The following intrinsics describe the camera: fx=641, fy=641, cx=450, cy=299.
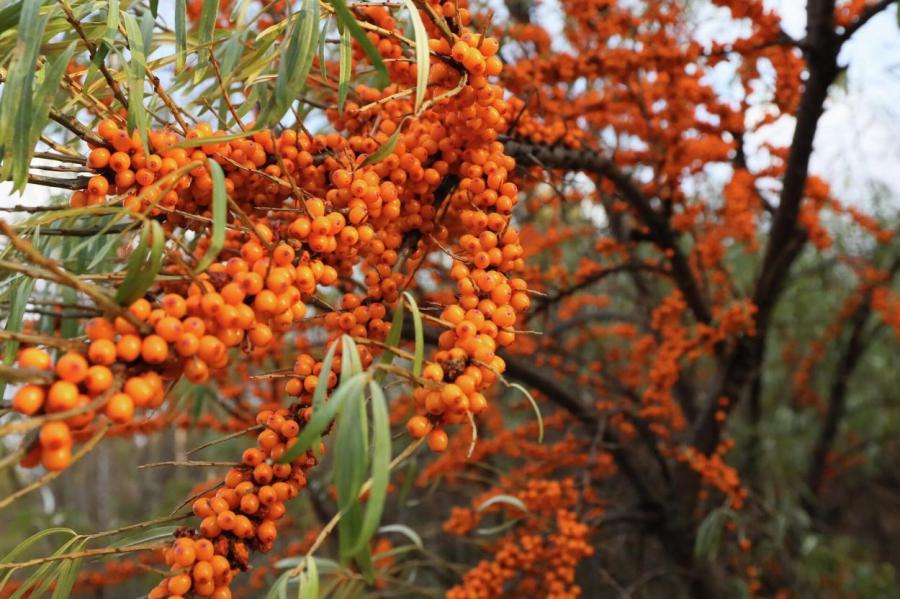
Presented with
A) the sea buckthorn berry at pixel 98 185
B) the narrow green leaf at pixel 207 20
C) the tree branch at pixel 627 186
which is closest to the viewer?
the sea buckthorn berry at pixel 98 185

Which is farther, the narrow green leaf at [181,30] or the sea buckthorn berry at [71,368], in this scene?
the narrow green leaf at [181,30]

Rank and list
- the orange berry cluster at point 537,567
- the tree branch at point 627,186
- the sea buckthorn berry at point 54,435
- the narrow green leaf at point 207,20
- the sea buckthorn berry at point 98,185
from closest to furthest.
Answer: the sea buckthorn berry at point 54,435 < the sea buckthorn berry at point 98,185 < the narrow green leaf at point 207,20 < the tree branch at point 627,186 < the orange berry cluster at point 537,567

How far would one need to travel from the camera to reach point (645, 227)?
2176 millimetres

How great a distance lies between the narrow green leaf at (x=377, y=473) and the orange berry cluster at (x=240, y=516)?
0.17 metres

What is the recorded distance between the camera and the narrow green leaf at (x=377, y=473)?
55 cm

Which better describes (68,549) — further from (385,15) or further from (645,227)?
(645,227)

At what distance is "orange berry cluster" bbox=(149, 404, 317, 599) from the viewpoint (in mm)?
699

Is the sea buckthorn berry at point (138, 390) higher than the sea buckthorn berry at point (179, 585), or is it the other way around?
the sea buckthorn berry at point (138, 390)

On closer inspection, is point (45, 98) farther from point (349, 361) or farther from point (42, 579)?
point (42, 579)

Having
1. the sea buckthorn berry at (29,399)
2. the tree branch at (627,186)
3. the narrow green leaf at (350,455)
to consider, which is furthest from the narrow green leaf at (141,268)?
the tree branch at (627,186)

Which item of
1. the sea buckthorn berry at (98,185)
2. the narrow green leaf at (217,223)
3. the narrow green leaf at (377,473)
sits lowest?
the narrow green leaf at (377,473)

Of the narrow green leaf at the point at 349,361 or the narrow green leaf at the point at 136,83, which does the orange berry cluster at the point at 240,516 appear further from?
the narrow green leaf at the point at 136,83

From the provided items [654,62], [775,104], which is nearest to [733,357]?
[775,104]

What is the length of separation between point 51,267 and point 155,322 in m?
0.10
